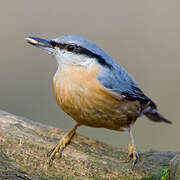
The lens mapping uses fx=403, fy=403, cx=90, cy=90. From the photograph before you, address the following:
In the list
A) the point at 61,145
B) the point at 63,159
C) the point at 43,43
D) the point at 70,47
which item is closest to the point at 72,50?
the point at 70,47

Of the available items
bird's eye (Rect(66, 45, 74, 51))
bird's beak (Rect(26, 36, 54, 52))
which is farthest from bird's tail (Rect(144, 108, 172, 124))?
bird's beak (Rect(26, 36, 54, 52))

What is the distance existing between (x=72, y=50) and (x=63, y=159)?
1186 millimetres

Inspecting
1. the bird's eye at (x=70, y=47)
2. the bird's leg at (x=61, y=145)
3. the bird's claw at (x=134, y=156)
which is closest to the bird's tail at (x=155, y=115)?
the bird's claw at (x=134, y=156)

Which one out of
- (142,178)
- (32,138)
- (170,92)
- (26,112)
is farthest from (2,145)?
(170,92)

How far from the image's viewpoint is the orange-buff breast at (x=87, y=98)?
436 centimetres

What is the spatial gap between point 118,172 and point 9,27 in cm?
405

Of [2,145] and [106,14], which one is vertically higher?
[106,14]

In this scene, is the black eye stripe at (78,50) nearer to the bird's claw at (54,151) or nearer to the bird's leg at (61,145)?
the bird's leg at (61,145)

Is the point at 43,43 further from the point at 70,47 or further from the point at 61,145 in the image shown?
the point at 61,145

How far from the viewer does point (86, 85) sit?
440 cm

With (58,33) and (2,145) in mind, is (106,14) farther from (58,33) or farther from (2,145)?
(2,145)

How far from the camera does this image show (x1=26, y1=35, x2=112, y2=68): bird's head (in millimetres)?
4406

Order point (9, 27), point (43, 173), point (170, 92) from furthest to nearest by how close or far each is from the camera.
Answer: point (9, 27), point (170, 92), point (43, 173)

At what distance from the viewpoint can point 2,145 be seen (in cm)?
404
